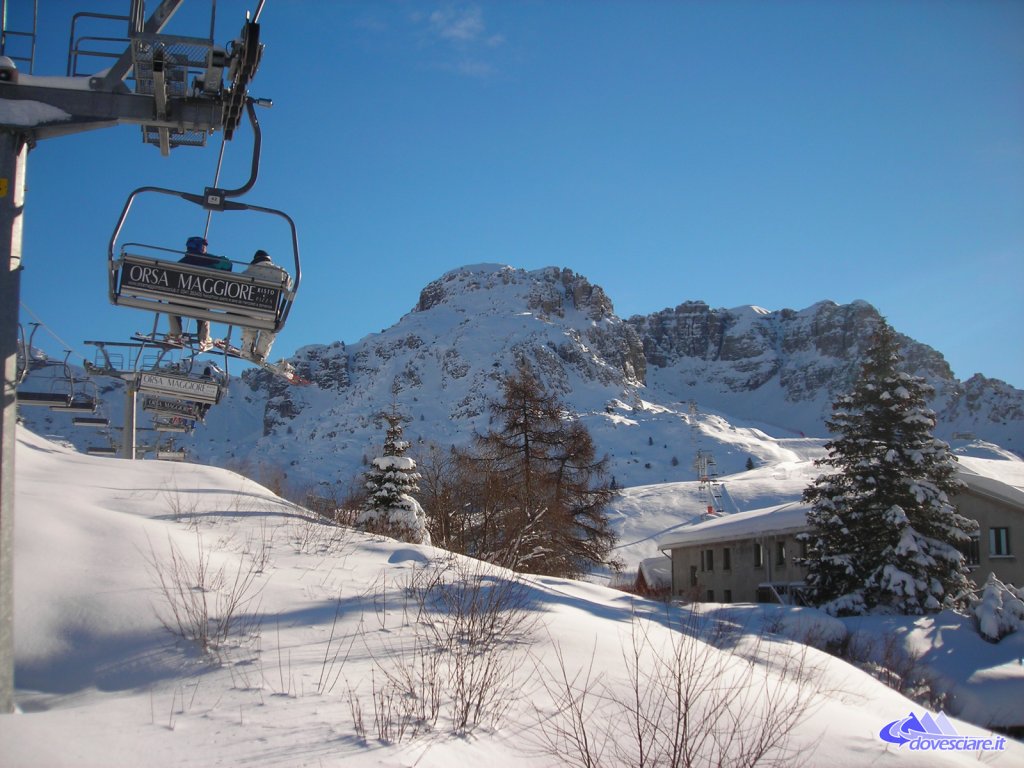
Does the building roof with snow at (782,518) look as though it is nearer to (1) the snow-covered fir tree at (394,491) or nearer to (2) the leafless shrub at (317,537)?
(1) the snow-covered fir tree at (394,491)

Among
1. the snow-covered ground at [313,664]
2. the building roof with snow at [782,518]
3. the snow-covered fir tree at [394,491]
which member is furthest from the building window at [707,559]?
the snow-covered ground at [313,664]

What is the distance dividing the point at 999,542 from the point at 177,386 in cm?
2682

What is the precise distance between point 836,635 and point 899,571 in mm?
5443

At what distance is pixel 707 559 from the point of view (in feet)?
116

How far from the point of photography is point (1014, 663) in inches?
668

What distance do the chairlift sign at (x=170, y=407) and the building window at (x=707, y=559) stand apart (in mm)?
23278

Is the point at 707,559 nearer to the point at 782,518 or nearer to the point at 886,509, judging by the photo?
the point at 782,518

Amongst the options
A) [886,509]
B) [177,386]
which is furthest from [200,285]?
[886,509]

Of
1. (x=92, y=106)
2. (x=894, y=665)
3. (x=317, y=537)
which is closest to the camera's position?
(x=92, y=106)

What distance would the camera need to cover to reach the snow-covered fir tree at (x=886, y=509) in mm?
21438

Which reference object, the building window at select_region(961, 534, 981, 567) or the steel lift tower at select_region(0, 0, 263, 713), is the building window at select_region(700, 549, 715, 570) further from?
the steel lift tower at select_region(0, 0, 263, 713)

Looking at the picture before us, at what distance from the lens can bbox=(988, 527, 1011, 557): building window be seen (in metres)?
28.3

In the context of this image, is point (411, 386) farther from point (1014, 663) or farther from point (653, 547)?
point (1014, 663)

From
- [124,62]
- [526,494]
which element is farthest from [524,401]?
[124,62]
